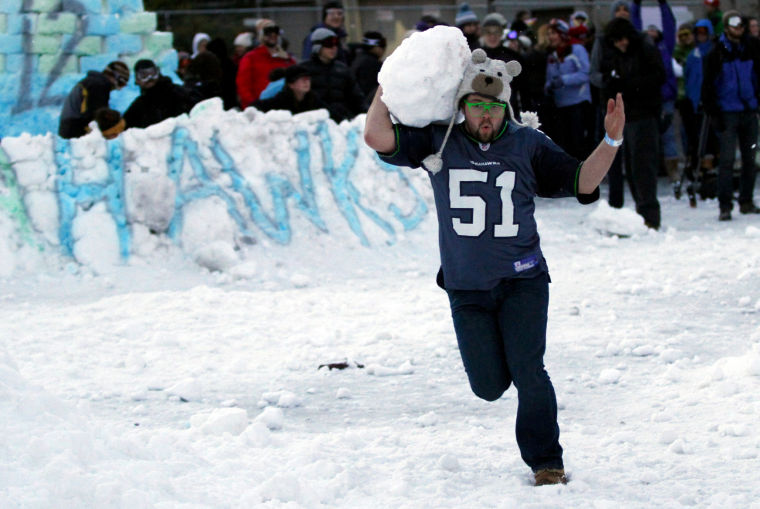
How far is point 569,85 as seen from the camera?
12695 mm

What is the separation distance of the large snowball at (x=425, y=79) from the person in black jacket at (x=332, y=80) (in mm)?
6604

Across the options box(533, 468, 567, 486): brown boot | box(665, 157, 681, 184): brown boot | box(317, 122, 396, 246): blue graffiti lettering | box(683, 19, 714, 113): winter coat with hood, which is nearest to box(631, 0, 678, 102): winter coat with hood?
box(683, 19, 714, 113): winter coat with hood

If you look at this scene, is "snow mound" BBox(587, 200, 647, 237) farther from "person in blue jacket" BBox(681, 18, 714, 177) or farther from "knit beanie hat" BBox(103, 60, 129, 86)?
"knit beanie hat" BBox(103, 60, 129, 86)

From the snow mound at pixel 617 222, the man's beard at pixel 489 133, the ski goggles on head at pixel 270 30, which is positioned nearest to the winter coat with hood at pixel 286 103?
the ski goggles on head at pixel 270 30

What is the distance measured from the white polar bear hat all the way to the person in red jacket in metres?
7.60

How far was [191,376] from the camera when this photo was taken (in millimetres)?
6473

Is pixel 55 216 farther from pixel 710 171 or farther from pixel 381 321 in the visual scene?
pixel 710 171

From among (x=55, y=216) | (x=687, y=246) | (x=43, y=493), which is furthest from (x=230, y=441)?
(x=687, y=246)

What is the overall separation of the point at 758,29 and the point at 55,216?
9573 millimetres

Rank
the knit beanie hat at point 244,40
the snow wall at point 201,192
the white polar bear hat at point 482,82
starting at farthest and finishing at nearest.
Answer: the knit beanie hat at point 244,40, the snow wall at point 201,192, the white polar bear hat at point 482,82

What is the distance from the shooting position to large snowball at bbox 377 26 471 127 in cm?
455

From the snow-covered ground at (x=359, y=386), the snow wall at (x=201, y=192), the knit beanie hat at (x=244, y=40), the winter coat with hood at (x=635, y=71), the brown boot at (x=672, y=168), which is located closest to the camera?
the snow-covered ground at (x=359, y=386)

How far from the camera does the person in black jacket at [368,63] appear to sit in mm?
12383

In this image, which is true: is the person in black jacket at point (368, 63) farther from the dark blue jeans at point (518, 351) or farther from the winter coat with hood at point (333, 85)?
the dark blue jeans at point (518, 351)
